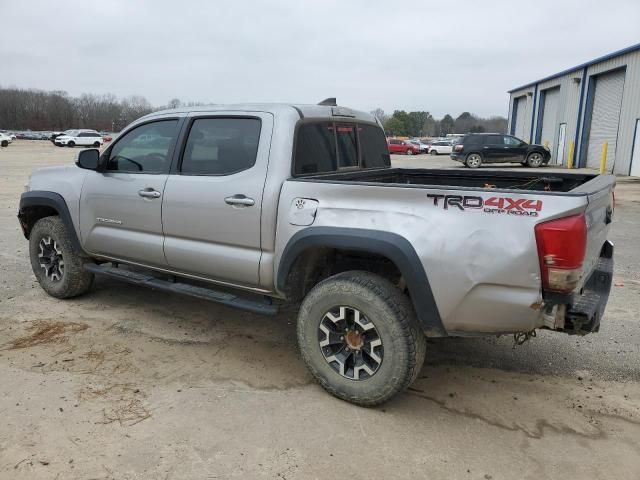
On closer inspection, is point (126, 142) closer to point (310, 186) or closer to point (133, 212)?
point (133, 212)

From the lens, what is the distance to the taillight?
256 cm

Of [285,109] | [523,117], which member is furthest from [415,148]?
[285,109]

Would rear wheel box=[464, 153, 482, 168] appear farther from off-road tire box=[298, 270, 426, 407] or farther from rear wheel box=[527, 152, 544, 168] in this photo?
off-road tire box=[298, 270, 426, 407]

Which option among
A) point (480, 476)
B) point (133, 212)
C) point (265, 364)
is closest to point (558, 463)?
point (480, 476)

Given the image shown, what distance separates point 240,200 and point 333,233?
800mm

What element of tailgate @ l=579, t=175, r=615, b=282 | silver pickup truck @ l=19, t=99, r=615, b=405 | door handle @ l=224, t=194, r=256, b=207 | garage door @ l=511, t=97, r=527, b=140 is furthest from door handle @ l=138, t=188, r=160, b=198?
garage door @ l=511, t=97, r=527, b=140

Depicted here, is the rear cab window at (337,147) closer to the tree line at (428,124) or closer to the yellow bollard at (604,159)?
the yellow bollard at (604,159)

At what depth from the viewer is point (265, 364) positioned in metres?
3.91

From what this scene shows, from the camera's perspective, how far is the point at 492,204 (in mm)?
2711

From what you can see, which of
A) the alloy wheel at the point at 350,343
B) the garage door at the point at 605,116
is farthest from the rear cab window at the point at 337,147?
the garage door at the point at 605,116

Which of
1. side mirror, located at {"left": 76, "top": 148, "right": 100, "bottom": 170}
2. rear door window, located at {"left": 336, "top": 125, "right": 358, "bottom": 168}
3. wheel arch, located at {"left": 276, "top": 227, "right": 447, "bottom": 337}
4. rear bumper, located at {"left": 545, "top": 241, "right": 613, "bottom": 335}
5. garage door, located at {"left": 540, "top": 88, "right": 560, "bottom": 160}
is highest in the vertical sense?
garage door, located at {"left": 540, "top": 88, "right": 560, "bottom": 160}

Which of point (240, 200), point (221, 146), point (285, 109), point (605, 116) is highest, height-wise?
point (605, 116)

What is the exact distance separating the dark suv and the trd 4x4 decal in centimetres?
2515

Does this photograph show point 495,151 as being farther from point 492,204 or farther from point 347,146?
point 492,204
